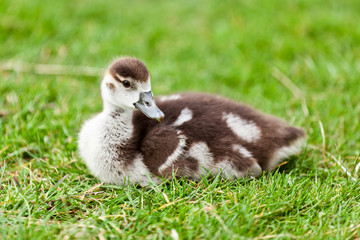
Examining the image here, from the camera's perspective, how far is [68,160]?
3197 mm

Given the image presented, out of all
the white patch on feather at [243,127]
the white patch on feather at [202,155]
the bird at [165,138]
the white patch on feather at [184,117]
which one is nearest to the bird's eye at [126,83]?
the bird at [165,138]

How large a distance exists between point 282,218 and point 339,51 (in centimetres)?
331

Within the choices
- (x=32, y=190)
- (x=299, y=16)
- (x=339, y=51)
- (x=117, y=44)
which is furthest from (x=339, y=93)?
(x=32, y=190)

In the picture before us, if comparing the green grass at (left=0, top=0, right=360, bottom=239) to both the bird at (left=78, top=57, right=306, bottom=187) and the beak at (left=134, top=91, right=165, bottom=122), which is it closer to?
the bird at (left=78, top=57, right=306, bottom=187)

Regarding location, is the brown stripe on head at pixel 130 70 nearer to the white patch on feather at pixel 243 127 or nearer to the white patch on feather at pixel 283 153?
the white patch on feather at pixel 243 127

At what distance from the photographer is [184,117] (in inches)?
116

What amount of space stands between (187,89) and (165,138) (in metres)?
1.76

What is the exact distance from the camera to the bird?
2811 mm

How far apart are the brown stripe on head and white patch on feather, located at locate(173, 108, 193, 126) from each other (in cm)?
37

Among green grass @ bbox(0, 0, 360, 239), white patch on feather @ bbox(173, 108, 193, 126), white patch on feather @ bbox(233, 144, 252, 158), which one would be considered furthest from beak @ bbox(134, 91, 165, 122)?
white patch on feather @ bbox(233, 144, 252, 158)

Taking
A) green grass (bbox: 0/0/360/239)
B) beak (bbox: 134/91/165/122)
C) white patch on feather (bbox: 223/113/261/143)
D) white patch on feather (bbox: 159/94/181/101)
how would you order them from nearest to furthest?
green grass (bbox: 0/0/360/239), beak (bbox: 134/91/165/122), white patch on feather (bbox: 223/113/261/143), white patch on feather (bbox: 159/94/181/101)

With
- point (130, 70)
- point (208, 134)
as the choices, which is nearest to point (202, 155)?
point (208, 134)

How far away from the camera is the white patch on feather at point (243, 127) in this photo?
296 cm

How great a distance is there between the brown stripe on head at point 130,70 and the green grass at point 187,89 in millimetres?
700
